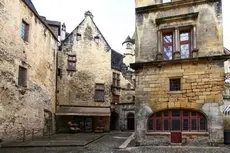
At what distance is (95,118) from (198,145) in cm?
1257

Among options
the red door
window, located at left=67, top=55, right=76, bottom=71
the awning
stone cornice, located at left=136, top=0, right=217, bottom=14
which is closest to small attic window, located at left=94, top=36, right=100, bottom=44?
window, located at left=67, top=55, right=76, bottom=71

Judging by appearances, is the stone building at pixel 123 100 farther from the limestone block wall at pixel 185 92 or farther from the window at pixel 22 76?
the limestone block wall at pixel 185 92

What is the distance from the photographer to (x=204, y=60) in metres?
13.1

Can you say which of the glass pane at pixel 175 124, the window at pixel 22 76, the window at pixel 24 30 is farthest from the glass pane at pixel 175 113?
the window at pixel 24 30

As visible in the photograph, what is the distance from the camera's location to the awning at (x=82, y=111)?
22578 millimetres

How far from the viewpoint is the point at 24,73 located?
16.0 meters

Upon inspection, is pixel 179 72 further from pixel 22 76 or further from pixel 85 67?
pixel 85 67

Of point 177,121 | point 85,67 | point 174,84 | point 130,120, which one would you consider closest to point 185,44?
point 174,84

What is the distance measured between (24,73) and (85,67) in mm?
8678

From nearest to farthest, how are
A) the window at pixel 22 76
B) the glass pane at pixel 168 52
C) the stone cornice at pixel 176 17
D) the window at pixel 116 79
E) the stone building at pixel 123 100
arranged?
the stone cornice at pixel 176 17 < the glass pane at pixel 168 52 < the window at pixel 22 76 < the window at pixel 116 79 < the stone building at pixel 123 100

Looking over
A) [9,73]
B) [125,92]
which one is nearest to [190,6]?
[9,73]

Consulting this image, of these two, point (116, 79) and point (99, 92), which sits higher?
point (116, 79)

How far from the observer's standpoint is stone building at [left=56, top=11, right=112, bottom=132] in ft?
76.5

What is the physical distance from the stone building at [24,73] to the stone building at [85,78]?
8.74 ft
